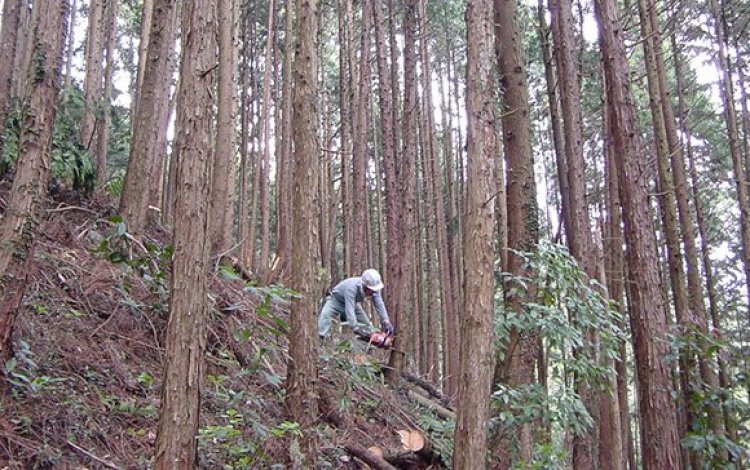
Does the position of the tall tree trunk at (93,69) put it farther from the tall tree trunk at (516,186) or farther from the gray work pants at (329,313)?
the tall tree trunk at (516,186)

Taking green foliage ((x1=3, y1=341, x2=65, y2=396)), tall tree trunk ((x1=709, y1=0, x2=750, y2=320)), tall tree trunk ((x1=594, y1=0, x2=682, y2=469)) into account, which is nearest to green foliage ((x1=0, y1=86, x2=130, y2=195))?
green foliage ((x1=3, y1=341, x2=65, y2=396))

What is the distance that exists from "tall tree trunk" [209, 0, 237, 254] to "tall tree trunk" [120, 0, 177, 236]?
2.18m

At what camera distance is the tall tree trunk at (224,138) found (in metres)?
9.71

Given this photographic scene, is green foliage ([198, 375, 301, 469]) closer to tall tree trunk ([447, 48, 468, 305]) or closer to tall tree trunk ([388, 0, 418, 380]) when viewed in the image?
tall tree trunk ([388, 0, 418, 380])

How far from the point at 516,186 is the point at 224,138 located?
5370mm

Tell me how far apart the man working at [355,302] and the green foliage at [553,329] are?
8.39 ft

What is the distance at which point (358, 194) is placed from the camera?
11.3m

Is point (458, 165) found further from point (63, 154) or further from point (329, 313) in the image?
point (63, 154)

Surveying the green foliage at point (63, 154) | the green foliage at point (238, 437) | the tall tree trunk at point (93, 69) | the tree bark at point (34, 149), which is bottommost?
the green foliage at point (238, 437)

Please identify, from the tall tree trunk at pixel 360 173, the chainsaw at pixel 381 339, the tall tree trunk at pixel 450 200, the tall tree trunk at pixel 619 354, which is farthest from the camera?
the tall tree trunk at pixel 450 200

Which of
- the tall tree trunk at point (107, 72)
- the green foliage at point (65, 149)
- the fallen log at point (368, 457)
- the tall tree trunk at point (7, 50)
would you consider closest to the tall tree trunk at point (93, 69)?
the tall tree trunk at point (107, 72)

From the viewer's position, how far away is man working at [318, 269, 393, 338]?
8070 mm

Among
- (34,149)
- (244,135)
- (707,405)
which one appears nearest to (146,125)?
(34,149)

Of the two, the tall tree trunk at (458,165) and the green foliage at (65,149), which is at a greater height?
the tall tree trunk at (458,165)
